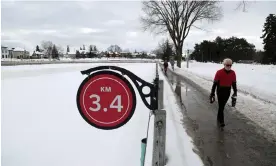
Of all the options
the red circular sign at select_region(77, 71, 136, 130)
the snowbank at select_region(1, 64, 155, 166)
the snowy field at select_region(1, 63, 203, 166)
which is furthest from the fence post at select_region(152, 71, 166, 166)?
the snowbank at select_region(1, 64, 155, 166)

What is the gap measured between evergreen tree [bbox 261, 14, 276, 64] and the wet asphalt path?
204 ft

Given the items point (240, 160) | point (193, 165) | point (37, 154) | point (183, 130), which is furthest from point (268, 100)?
point (37, 154)

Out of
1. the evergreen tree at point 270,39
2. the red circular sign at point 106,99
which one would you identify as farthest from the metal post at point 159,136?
the evergreen tree at point 270,39

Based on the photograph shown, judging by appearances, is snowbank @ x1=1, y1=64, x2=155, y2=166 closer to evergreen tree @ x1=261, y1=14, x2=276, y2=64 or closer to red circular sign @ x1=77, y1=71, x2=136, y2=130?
red circular sign @ x1=77, y1=71, x2=136, y2=130

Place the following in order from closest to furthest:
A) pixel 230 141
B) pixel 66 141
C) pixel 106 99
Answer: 1. pixel 106 99
2. pixel 230 141
3. pixel 66 141

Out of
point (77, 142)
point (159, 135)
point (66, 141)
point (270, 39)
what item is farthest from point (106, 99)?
point (270, 39)

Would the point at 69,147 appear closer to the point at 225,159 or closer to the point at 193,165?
the point at 193,165

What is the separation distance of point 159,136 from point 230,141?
3850mm

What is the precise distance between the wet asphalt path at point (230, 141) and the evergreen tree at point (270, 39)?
6208 centimetres

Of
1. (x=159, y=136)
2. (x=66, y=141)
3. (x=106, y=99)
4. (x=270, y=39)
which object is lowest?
(x=66, y=141)

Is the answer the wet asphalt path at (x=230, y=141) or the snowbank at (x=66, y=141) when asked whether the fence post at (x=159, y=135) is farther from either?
the wet asphalt path at (x=230, y=141)

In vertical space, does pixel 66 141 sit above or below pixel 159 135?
below

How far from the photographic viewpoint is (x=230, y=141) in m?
6.16

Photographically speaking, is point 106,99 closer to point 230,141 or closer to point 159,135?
point 159,135
